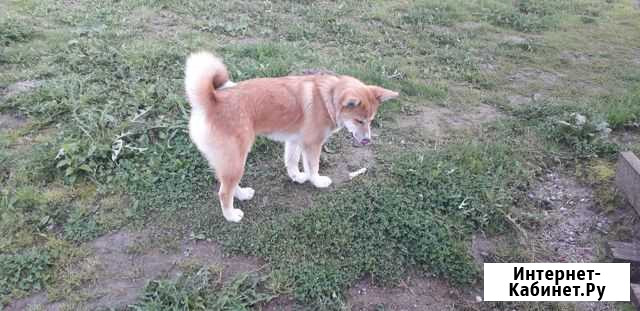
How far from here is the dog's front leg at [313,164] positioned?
392 centimetres

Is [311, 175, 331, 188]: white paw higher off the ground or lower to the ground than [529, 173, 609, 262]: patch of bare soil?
higher

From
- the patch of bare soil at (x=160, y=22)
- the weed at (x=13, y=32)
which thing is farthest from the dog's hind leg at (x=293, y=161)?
the weed at (x=13, y=32)

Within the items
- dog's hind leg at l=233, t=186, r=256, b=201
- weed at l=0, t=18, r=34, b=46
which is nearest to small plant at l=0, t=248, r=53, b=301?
dog's hind leg at l=233, t=186, r=256, b=201

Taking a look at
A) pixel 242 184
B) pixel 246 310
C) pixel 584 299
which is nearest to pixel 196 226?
pixel 242 184

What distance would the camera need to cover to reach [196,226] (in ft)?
11.9

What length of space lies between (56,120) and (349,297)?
→ 3721mm

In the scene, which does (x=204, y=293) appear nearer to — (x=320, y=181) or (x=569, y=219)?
(x=320, y=181)

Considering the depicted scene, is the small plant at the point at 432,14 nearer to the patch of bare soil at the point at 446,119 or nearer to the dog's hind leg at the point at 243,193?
the patch of bare soil at the point at 446,119

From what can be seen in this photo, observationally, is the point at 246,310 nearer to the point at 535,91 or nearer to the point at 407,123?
the point at 407,123

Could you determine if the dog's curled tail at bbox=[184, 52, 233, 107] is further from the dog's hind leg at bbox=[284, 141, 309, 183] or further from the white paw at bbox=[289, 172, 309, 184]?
the white paw at bbox=[289, 172, 309, 184]

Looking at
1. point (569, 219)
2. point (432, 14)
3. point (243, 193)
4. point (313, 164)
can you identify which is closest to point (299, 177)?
point (313, 164)

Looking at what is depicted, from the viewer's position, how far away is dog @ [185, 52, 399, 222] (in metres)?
3.28

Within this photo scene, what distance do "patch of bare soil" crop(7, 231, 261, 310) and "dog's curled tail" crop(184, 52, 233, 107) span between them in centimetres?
115

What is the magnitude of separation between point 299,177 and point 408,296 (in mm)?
1551
